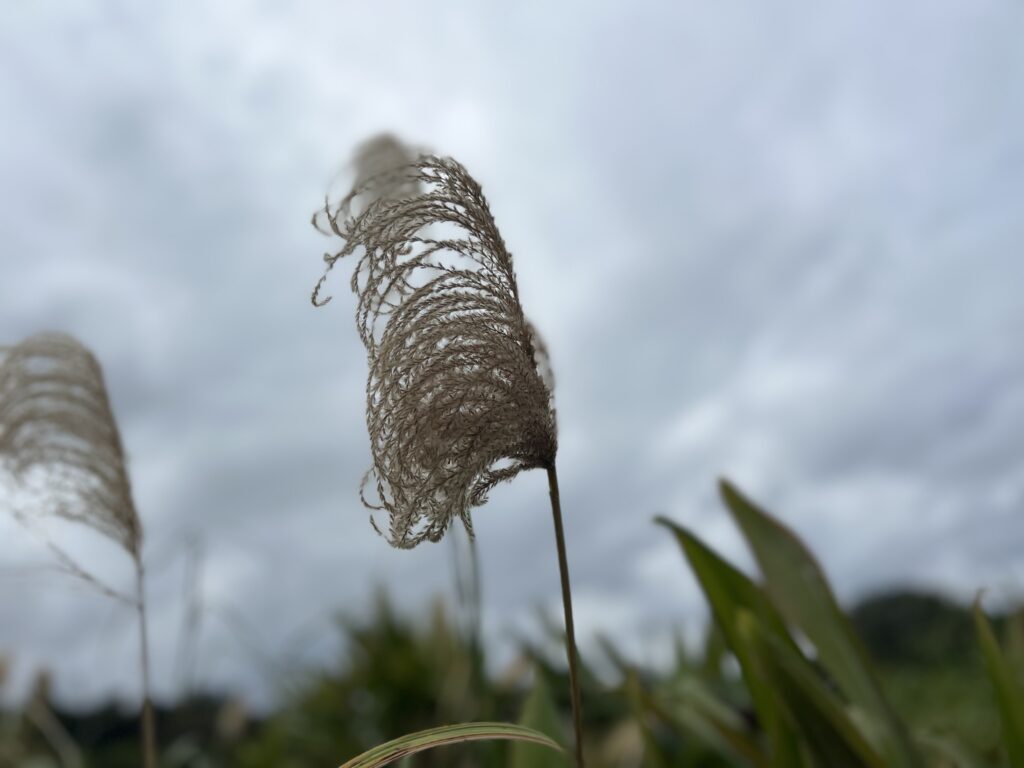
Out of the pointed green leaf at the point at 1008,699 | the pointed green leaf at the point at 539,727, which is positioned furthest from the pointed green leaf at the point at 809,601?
the pointed green leaf at the point at 539,727

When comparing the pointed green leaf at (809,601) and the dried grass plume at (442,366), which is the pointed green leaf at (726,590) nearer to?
the pointed green leaf at (809,601)

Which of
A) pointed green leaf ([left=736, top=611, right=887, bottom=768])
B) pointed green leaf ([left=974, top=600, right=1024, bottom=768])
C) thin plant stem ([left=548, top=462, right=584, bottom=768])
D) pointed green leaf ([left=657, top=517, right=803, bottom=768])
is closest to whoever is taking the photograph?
thin plant stem ([left=548, top=462, right=584, bottom=768])

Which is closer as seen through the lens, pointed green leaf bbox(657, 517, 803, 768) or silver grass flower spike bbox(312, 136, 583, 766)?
silver grass flower spike bbox(312, 136, 583, 766)

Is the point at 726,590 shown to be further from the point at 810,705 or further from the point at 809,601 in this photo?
the point at 810,705

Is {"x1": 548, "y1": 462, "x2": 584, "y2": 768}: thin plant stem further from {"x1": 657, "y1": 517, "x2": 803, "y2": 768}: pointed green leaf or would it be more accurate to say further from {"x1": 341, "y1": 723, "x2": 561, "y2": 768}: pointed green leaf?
{"x1": 657, "y1": 517, "x2": 803, "y2": 768}: pointed green leaf

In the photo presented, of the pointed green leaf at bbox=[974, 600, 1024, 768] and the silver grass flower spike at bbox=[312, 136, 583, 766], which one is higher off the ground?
the silver grass flower spike at bbox=[312, 136, 583, 766]

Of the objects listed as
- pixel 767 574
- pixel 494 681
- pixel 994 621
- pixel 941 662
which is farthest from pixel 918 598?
pixel 767 574

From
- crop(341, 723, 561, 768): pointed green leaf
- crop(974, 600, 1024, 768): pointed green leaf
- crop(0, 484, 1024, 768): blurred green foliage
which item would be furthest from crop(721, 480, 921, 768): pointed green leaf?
crop(341, 723, 561, 768): pointed green leaf
